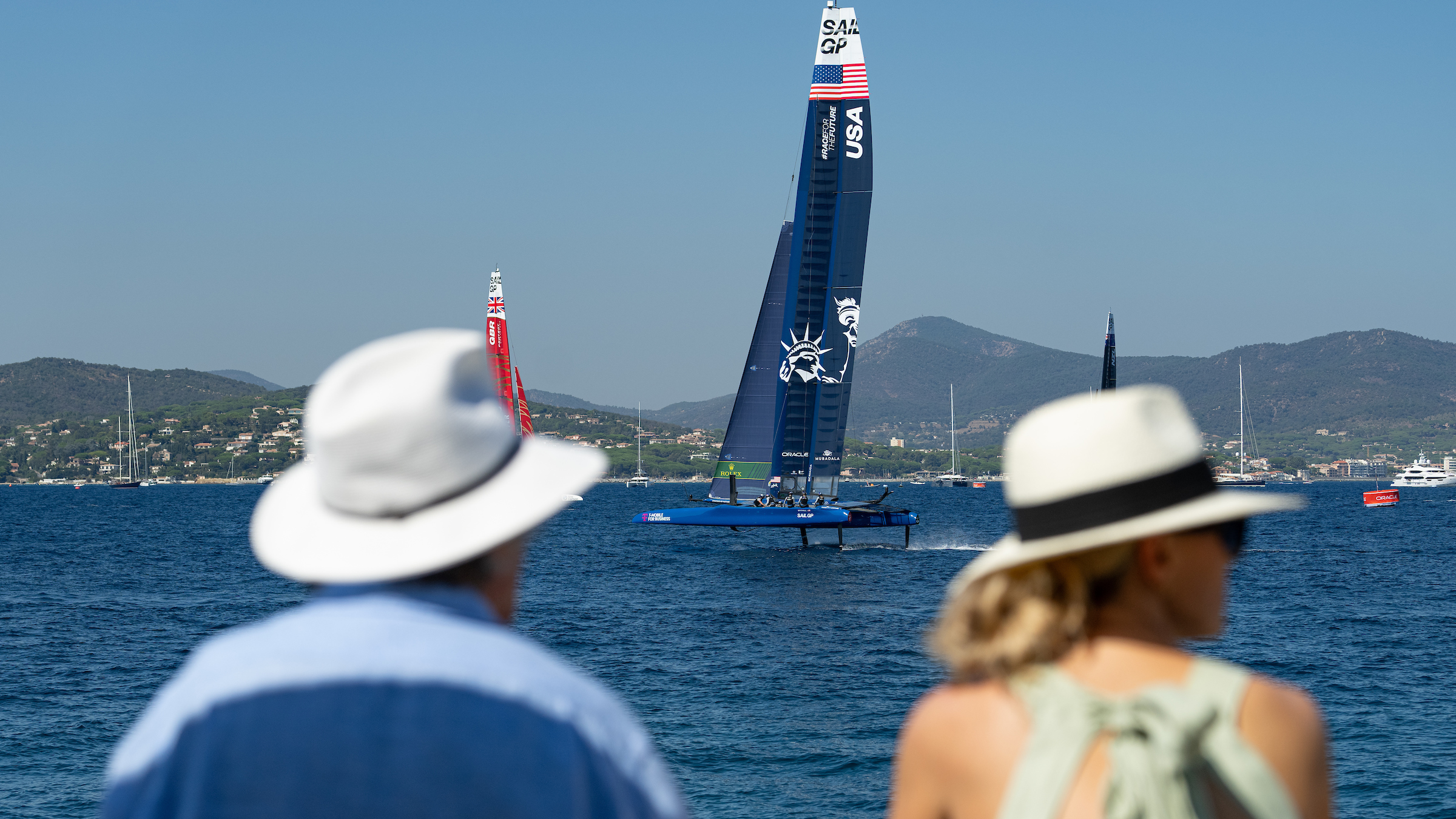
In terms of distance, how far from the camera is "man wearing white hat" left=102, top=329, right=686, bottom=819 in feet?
5.44

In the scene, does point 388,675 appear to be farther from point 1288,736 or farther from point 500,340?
point 500,340

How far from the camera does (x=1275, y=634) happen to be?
32.1m

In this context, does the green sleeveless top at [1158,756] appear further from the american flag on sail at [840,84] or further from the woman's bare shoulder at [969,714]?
the american flag on sail at [840,84]

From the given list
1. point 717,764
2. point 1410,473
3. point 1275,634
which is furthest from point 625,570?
point 1410,473

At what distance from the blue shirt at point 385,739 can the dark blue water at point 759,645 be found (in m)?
15.7

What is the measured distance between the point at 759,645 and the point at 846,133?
910 inches

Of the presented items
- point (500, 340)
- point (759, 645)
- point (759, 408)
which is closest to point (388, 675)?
point (759, 645)

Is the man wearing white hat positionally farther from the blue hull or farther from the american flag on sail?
the american flag on sail

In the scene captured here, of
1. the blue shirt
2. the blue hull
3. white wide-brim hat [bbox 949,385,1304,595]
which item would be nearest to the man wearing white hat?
the blue shirt

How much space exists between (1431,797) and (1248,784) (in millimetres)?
17876

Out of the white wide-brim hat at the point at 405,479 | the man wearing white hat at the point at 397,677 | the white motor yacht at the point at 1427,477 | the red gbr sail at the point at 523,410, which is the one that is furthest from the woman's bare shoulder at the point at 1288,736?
the white motor yacht at the point at 1427,477

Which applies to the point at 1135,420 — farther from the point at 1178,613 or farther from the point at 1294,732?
the point at 1294,732

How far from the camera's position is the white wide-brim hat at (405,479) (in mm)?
1876

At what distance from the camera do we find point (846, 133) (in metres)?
46.4
